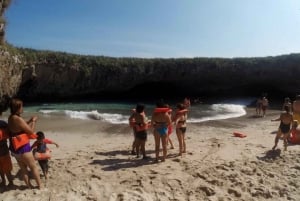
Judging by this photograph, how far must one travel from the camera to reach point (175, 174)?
844cm

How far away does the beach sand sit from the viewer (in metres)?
7.41

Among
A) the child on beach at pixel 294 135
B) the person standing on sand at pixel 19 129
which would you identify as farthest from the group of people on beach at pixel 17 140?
the child on beach at pixel 294 135

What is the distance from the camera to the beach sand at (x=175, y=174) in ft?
24.3

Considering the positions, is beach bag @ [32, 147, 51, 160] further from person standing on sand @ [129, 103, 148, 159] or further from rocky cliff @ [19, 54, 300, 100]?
rocky cliff @ [19, 54, 300, 100]

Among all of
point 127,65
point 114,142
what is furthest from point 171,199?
point 127,65

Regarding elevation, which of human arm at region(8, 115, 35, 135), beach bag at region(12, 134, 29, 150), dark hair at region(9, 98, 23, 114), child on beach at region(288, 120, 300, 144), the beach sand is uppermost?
dark hair at region(9, 98, 23, 114)

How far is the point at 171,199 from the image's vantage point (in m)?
7.41

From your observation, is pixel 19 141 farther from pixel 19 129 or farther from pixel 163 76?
pixel 163 76

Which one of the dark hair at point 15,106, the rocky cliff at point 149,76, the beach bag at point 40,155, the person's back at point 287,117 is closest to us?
the dark hair at point 15,106

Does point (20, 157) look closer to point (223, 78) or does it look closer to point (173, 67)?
point (173, 67)

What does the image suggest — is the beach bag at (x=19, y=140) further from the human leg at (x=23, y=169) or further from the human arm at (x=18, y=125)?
the human leg at (x=23, y=169)

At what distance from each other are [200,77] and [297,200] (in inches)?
1192

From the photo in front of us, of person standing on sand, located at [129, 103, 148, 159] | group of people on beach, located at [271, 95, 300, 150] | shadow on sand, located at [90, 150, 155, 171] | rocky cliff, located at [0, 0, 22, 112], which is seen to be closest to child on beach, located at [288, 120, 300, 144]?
group of people on beach, located at [271, 95, 300, 150]

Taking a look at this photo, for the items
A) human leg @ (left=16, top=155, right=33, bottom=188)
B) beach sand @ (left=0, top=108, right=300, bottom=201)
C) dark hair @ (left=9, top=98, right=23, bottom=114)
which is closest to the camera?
dark hair @ (left=9, top=98, right=23, bottom=114)
